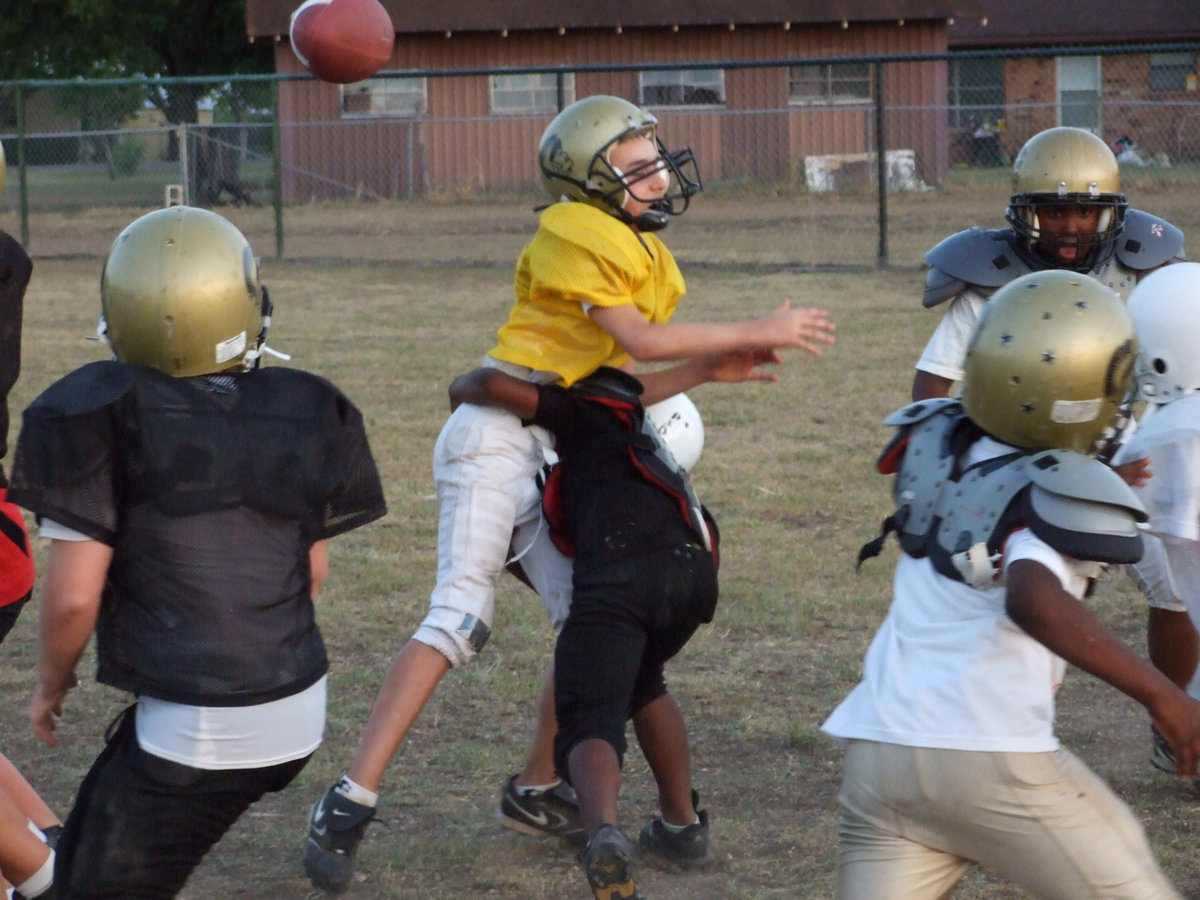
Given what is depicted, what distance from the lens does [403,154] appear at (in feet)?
75.3

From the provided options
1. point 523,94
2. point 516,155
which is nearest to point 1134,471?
point 516,155

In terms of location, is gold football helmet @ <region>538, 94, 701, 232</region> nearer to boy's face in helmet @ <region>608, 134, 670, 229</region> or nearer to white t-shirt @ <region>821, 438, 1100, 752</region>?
boy's face in helmet @ <region>608, 134, 670, 229</region>

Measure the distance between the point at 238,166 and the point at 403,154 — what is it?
8.99 feet

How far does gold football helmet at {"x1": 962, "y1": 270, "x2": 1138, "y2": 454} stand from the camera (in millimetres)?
2518

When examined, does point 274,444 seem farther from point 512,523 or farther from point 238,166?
point 238,166

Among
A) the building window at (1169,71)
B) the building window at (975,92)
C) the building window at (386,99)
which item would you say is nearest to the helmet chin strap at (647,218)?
the building window at (386,99)

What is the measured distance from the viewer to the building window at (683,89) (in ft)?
82.9

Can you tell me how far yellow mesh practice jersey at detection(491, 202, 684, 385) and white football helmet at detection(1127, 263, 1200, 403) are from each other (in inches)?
42.0

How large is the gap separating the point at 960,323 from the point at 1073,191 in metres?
0.45

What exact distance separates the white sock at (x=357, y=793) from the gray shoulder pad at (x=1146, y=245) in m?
2.39

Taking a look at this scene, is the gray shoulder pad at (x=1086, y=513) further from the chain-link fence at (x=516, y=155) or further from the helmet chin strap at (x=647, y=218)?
the chain-link fence at (x=516, y=155)

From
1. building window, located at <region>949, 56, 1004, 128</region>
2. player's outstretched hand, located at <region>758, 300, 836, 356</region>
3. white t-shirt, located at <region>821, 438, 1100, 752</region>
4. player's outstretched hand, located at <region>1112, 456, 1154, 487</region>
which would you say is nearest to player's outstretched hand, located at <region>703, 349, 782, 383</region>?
player's outstretched hand, located at <region>758, 300, 836, 356</region>

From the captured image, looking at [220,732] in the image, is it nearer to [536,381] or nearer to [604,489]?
[604,489]

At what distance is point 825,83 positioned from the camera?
25812 mm
